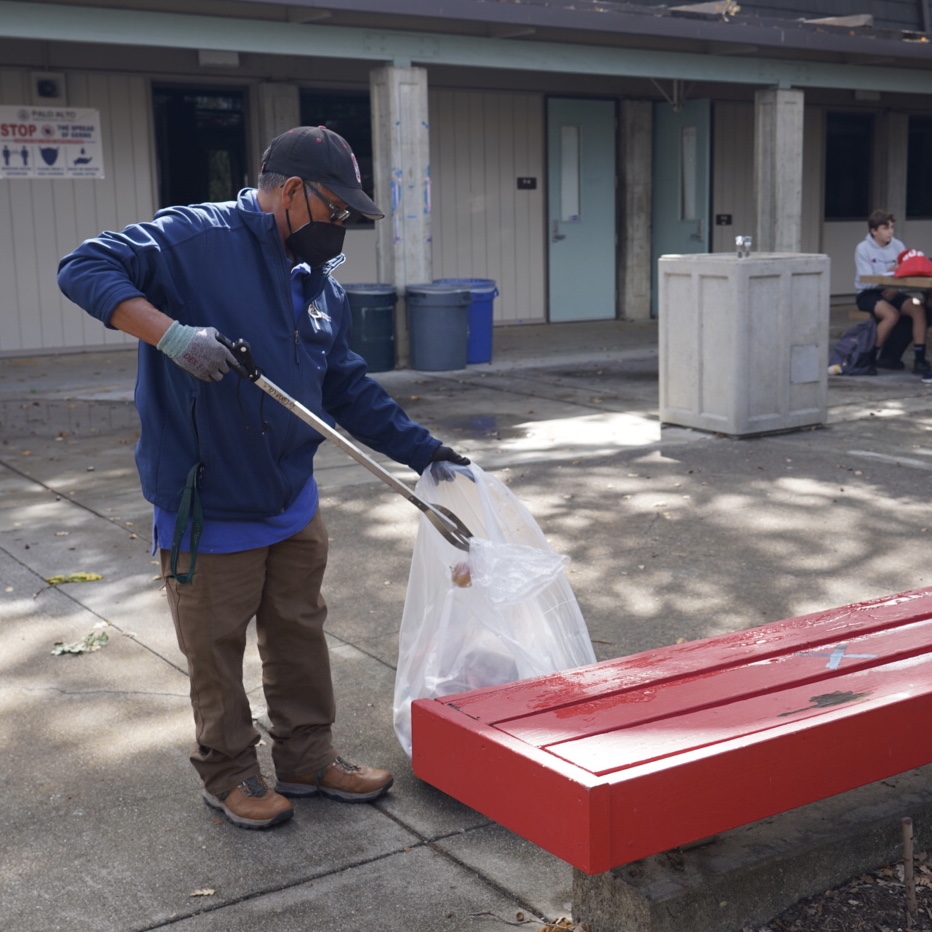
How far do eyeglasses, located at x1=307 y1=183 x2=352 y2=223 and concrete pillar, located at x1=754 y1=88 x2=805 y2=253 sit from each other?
11.8 metres

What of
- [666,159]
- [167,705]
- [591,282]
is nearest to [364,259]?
[591,282]

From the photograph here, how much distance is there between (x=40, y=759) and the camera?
12.3 ft

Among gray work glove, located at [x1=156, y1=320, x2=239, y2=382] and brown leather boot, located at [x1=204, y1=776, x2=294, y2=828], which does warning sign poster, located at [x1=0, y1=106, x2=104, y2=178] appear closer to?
brown leather boot, located at [x1=204, y1=776, x2=294, y2=828]

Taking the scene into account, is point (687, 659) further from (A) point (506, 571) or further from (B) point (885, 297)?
(B) point (885, 297)

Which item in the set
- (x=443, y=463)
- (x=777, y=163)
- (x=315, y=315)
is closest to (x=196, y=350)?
(x=315, y=315)

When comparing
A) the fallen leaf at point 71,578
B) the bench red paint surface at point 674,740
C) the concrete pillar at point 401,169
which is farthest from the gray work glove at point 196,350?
the concrete pillar at point 401,169

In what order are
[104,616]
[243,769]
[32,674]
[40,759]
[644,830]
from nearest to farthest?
1. [644,830]
2. [243,769]
3. [40,759]
4. [32,674]
5. [104,616]

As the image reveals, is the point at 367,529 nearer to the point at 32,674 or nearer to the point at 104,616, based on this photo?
the point at 104,616

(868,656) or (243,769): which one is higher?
(868,656)

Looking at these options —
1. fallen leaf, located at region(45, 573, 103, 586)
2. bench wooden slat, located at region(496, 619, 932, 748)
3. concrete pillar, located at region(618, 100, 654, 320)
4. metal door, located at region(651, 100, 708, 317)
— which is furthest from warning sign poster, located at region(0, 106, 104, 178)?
bench wooden slat, located at region(496, 619, 932, 748)

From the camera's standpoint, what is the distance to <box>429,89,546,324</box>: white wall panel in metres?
14.9

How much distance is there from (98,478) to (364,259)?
24.5 ft

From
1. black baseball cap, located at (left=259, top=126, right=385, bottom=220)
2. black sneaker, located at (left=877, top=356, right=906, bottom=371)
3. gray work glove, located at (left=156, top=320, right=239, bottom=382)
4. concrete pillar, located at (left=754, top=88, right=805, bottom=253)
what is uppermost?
concrete pillar, located at (left=754, top=88, right=805, bottom=253)

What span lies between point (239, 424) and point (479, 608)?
0.82 meters
